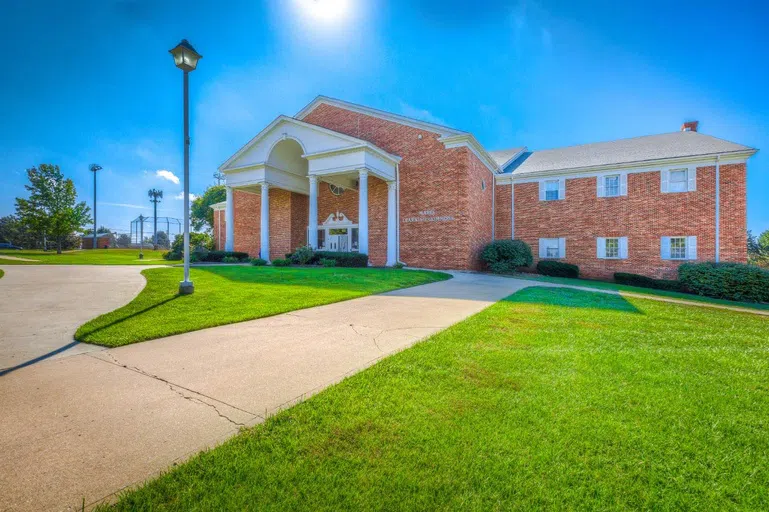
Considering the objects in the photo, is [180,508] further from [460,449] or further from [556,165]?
[556,165]

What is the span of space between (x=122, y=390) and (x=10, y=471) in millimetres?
1130

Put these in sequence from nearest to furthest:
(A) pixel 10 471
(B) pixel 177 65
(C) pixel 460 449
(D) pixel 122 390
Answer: (A) pixel 10 471, (C) pixel 460 449, (D) pixel 122 390, (B) pixel 177 65

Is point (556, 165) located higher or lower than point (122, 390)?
higher

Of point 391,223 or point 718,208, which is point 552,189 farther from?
point 391,223

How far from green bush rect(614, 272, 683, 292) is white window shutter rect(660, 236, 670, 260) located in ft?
4.88

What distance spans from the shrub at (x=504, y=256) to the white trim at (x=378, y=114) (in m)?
6.60

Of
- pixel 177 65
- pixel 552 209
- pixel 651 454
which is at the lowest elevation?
pixel 651 454

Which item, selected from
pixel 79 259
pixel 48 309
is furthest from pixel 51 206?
pixel 48 309

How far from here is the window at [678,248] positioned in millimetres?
17891

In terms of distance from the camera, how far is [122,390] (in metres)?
3.02

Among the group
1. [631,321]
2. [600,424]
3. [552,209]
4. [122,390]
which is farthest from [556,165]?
[122,390]

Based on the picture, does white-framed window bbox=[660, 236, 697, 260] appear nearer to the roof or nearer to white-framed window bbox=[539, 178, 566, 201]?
the roof

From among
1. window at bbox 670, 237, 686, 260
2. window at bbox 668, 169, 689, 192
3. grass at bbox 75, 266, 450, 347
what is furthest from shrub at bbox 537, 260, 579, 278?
grass at bbox 75, 266, 450, 347

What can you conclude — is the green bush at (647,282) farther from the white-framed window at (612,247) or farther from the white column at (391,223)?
the white column at (391,223)
